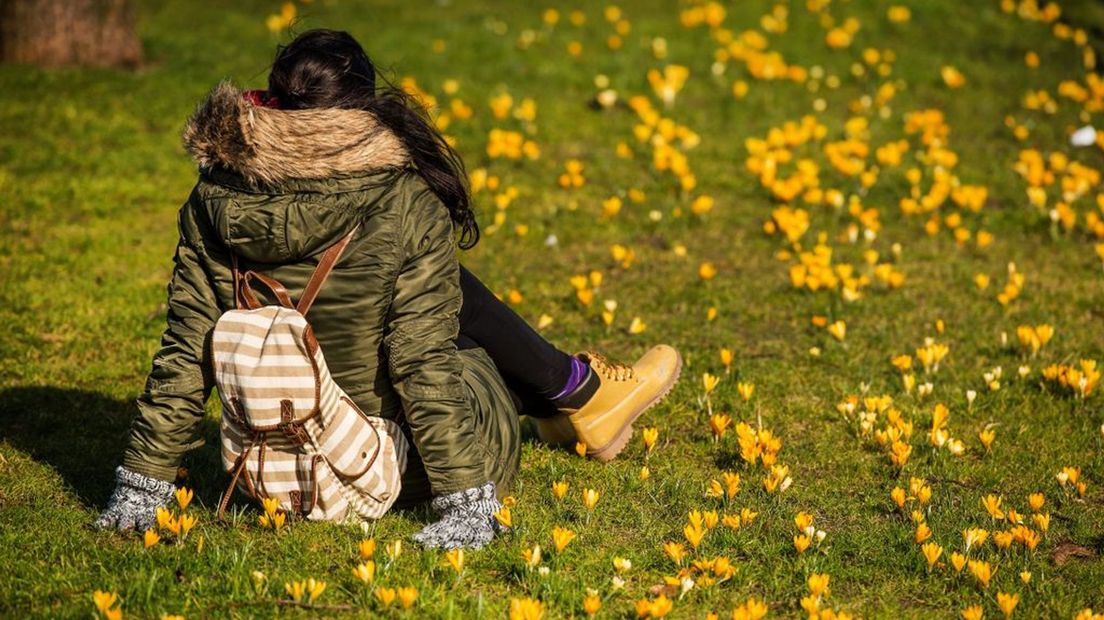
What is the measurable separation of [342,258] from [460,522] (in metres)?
1.02

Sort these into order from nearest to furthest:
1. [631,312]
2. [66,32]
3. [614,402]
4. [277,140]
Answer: [277,140]
[614,402]
[631,312]
[66,32]

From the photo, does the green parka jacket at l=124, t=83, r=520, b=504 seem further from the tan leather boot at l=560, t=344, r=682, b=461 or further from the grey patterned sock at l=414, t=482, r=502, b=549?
the tan leather boot at l=560, t=344, r=682, b=461

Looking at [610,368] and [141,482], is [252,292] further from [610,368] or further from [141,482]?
[610,368]

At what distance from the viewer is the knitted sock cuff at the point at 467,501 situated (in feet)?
13.7

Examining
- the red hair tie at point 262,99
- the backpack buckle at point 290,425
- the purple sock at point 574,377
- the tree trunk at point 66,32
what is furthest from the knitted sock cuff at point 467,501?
the tree trunk at point 66,32

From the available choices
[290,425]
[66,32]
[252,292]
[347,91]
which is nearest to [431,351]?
[290,425]

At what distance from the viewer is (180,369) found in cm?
413

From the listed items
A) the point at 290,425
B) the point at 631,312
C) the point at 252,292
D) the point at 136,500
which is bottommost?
the point at 631,312

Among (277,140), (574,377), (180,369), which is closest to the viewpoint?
(277,140)

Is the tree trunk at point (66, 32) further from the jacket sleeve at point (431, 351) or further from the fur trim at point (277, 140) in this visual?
the jacket sleeve at point (431, 351)

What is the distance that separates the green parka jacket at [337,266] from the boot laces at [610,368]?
114 cm

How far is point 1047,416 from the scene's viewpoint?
19.2ft

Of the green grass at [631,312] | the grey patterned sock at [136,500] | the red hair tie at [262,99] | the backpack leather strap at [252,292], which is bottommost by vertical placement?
the green grass at [631,312]

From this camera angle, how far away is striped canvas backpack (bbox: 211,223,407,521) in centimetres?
396
